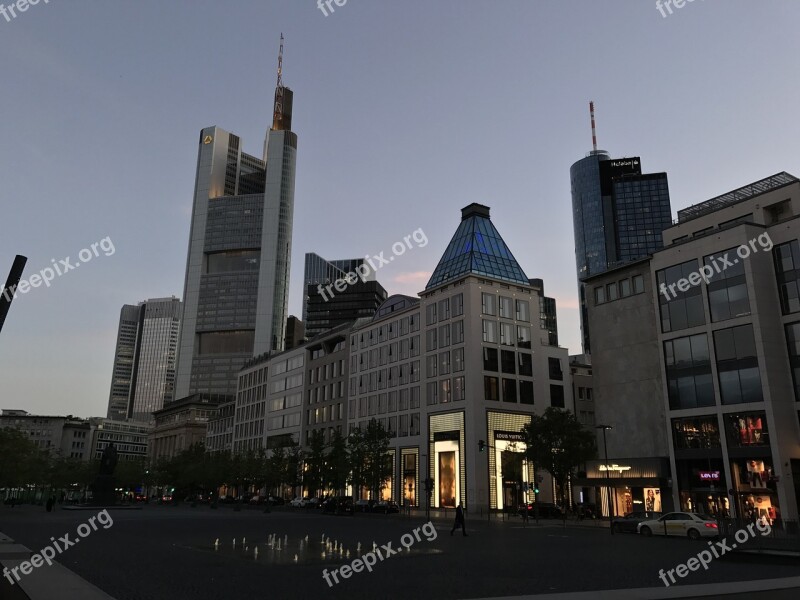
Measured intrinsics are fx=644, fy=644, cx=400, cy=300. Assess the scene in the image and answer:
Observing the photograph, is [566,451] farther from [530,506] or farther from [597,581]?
[597,581]

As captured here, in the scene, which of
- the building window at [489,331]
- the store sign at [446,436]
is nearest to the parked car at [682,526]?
the store sign at [446,436]

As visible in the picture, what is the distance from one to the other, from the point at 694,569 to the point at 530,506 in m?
47.9

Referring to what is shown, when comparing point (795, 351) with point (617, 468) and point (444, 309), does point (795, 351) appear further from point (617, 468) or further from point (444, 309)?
point (444, 309)

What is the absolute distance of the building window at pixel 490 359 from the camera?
8112 centimetres

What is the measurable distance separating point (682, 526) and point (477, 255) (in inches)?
2149

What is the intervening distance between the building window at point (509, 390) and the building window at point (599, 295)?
16582 mm

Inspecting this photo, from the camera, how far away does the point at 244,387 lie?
5842 inches

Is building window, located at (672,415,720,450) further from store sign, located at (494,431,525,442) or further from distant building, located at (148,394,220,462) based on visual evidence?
distant building, located at (148,394,220,462)

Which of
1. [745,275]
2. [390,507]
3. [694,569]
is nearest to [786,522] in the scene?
[694,569]

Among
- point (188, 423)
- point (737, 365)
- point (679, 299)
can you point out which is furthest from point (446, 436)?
point (188, 423)

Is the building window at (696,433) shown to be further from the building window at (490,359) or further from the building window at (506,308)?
the building window at (506,308)

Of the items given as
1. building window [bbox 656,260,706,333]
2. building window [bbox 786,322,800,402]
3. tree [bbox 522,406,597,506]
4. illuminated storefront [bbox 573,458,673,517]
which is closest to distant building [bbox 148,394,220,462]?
illuminated storefront [bbox 573,458,673,517]

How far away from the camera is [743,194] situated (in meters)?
64.3

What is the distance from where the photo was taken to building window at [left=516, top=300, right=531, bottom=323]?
87.4 meters
